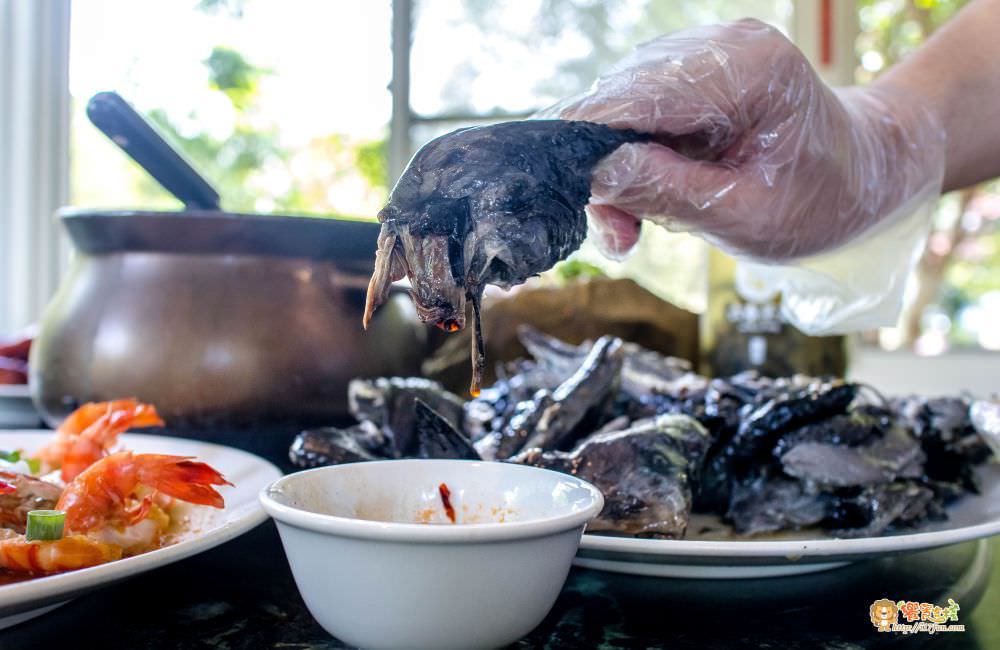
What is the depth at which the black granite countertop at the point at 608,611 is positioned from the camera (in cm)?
51

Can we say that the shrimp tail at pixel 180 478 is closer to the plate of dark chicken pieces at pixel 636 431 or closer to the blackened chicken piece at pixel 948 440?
the plate of dark chicken pieces at pixel 636 431

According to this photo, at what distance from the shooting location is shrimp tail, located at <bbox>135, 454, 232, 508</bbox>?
61 centimetres

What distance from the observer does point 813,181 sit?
818mm

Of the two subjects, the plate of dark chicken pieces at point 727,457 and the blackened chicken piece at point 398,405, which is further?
the blackened chicken piece at point 398,405

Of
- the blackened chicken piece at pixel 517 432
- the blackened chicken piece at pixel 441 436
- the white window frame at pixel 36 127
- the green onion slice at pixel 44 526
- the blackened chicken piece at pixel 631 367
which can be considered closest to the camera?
the green onion slice at pixel 44 526

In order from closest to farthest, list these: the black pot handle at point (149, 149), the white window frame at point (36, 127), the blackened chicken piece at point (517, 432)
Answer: the blackened chicken piece at point (517, 432)
the black pot handle at point (149, 149)
the white window frame at point (36, 127)

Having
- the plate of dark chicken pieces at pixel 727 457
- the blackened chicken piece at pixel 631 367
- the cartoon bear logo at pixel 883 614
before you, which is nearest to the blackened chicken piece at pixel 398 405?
the plate of dark chicken pieces at pixel 727 457

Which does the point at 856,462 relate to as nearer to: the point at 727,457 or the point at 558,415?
the point at 727,457

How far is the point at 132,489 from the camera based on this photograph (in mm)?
627

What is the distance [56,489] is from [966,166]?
111cm

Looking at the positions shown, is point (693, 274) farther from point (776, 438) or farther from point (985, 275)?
point (776, 438)

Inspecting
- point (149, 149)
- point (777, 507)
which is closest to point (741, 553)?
point (777, 507)

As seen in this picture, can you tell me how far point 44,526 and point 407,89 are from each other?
11.4 feet

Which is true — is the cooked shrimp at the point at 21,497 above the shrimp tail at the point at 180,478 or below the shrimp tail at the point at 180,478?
below
